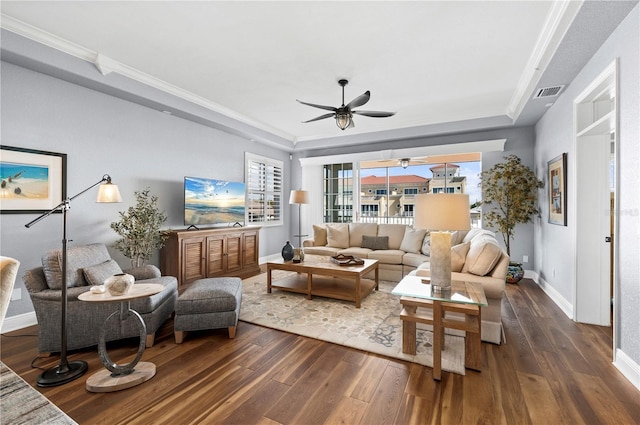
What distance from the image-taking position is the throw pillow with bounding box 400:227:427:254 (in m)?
5.04

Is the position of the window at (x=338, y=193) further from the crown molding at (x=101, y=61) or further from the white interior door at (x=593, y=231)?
the white interior door at (x=593, y=231)

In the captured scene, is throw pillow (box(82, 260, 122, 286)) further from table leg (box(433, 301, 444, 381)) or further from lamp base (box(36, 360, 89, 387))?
table leg (box(433, 301, 444, 381))

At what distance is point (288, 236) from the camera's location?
735cm

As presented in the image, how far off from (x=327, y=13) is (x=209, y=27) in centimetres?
113

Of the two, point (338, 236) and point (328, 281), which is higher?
point (338, 236)

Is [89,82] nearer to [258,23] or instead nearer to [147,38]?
[147,38]

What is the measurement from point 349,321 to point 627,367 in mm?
2184

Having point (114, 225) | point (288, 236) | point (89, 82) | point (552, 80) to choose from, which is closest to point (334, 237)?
point (288, 236)

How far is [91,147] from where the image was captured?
11.7 ft

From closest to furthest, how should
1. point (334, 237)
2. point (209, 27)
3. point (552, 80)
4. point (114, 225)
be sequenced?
point (209, 27) < point (552, 80) < point (114, 225) < point (334, 237)

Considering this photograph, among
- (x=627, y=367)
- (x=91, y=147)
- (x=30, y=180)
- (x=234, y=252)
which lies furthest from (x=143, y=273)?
(x=627, y=367)

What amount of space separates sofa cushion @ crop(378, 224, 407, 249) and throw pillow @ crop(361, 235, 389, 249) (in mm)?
100

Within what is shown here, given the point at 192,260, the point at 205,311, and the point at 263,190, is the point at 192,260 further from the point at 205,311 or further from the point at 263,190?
the point at 263,190

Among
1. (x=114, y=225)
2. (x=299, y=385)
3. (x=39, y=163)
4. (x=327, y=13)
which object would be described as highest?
(x=327, y=13)
